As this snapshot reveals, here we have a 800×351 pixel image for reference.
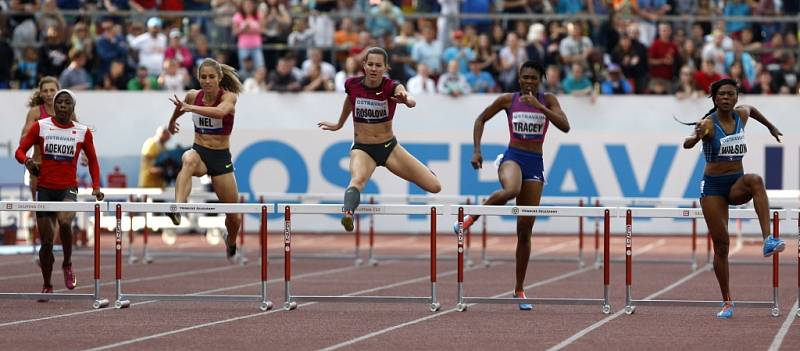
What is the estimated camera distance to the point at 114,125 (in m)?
25.8

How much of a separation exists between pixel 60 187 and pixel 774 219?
6.26 metres

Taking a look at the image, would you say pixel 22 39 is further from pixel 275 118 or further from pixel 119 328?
pixel 119 328

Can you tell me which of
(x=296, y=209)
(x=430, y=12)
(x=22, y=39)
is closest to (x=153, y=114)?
(x=22, y=39)

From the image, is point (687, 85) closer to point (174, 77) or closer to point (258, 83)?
point (258, 83)

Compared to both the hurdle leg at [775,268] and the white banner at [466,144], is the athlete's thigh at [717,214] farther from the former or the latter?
the white banner at [466,144]

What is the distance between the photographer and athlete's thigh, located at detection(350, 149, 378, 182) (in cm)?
1319

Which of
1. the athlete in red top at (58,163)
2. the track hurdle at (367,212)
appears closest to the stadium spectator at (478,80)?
the athlete in red top at (58,163)

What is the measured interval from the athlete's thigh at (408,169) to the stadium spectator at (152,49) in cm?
1362

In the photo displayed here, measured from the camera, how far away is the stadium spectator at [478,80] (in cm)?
2616

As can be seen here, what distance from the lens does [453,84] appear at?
25812 mm

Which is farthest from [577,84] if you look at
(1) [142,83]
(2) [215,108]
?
(2) [215,108]

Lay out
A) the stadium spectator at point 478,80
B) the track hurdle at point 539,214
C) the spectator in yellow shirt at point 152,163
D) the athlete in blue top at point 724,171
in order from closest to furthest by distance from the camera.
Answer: the athlete in blue top at point 724,171
the track hurdle at point 539,214
the spectator in yellow shirt at point 152,163
the stadium spectator at point 478,80

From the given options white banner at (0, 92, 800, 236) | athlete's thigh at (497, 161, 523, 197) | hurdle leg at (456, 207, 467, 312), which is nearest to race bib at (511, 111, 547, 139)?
athlete's thigh at (497, 161, 523, 197)

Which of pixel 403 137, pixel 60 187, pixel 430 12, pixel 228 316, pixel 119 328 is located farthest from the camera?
pixel 430 12
